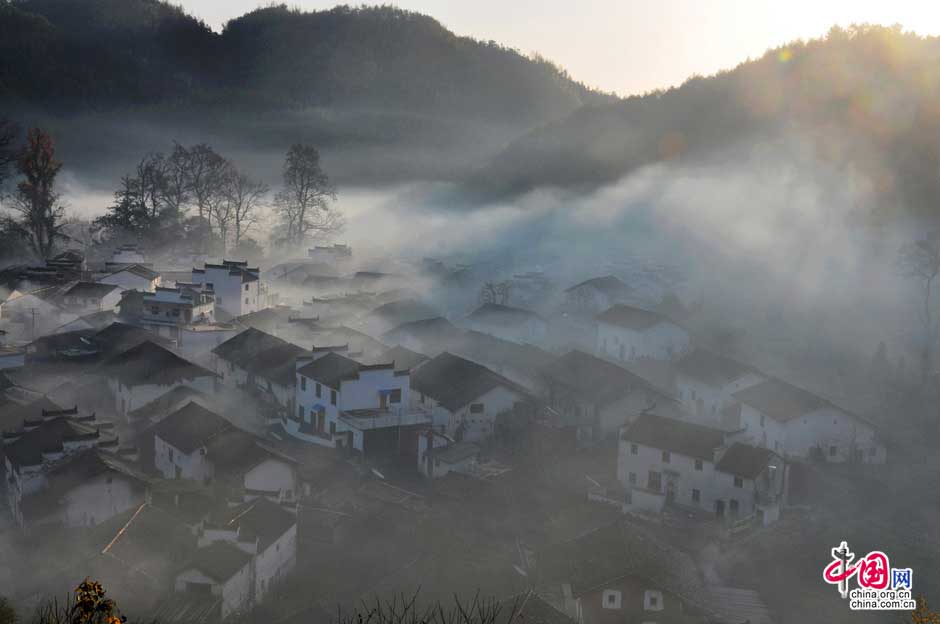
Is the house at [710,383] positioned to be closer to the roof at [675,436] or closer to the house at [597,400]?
the house at [597,400]

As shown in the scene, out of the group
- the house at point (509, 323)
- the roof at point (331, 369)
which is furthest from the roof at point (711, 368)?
the roof at point (331, 369)

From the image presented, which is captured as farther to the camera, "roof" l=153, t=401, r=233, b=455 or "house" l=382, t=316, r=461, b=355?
"house" l=382, t=316, r=461, b=355

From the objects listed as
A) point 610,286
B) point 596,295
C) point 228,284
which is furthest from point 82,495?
point 610,286

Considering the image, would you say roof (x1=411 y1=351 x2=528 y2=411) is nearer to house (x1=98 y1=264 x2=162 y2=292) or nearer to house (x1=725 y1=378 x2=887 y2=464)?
house (x1=725 y1=378 x2=887 y2=464)

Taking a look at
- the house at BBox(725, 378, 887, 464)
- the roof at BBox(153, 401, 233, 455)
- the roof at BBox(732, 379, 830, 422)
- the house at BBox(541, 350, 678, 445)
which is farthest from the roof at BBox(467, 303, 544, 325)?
the roof at BBox(153, 401, 233, 455)

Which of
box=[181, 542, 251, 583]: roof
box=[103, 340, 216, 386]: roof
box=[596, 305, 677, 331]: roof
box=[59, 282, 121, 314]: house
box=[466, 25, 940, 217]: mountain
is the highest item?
box=[466, 25, 940, 217]: mountain

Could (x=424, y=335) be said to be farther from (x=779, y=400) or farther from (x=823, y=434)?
(x=823, y=434)

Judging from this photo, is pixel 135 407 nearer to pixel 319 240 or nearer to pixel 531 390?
pixel 531 390
